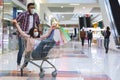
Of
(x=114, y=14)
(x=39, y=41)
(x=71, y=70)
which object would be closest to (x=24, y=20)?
(x=39, y=41)

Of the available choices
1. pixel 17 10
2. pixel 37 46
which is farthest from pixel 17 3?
pixel 37 46

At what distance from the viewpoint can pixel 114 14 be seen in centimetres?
1873

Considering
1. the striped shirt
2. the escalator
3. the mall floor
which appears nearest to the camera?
the mall floor

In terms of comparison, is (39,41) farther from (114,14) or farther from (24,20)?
(114,14)

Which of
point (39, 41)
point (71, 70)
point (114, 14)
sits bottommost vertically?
point (71, 70)

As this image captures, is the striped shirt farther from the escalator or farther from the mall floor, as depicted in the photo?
the escalator

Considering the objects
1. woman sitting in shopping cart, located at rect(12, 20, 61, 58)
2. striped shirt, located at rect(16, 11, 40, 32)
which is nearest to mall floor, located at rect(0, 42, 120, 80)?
woman sitting in shopping cart, located at rect(12, 20, 61, 58)

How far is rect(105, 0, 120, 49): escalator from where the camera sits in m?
17.8

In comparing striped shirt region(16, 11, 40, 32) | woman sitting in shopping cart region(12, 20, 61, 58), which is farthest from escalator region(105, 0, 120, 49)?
woman sitting in shopping cart region(12, 20, 61, 58)

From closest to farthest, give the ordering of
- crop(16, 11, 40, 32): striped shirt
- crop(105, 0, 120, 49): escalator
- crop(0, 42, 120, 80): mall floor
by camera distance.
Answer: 1. crop(0, 42, 120, 80): mall floor
2. crop(16, 11, 40, 32): striped shirt
3. crop(105, 0, 120, 49): escalator

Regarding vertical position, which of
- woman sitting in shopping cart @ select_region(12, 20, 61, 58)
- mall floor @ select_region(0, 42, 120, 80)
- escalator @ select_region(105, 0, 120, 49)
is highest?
escalator @ select_region(105, 0, 120, 49)

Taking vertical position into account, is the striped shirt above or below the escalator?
below

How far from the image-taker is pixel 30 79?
17.5 feet

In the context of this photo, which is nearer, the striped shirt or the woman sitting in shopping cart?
the woman sitting in shopping cart
